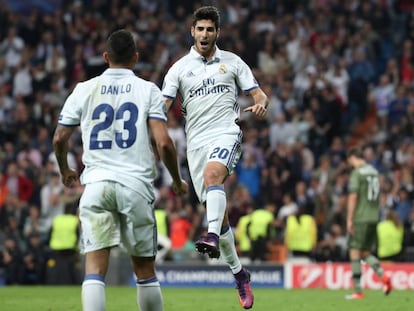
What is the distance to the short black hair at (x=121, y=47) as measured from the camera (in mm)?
8562

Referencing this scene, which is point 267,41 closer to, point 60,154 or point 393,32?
point 393,32

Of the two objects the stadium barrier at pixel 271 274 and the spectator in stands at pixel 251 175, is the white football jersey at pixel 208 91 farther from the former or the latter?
the spectator in stands at pixel 251 175

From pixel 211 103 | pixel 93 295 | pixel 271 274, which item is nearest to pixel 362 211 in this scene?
pixel 271 274

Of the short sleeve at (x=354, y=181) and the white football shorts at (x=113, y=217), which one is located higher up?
the short sleeve at (x=354, y=181)

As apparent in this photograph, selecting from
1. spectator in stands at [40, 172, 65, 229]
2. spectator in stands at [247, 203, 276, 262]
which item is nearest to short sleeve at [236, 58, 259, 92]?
spectator in stands at [247, 203, 276, 262]

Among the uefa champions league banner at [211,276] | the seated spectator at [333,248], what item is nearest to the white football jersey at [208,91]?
the uefa champions league banner at [211,276]

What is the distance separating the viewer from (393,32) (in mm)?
28438

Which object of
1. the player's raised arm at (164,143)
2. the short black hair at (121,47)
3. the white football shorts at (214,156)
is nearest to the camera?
the player's raised arm at (164,143)

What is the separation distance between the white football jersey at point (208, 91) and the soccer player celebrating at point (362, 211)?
6531mm

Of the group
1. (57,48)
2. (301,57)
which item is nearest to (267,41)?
(301,57)

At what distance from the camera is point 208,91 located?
11289 millimetres

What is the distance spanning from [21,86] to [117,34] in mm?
19584

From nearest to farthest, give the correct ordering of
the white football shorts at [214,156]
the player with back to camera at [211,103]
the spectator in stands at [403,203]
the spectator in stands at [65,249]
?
the white football shorts at [214,156]
the player with back to camera at [211,103]
the spectator in stands at [65,249]
the spectator in stands at [403,203]

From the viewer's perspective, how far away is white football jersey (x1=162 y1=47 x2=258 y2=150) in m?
11.2
